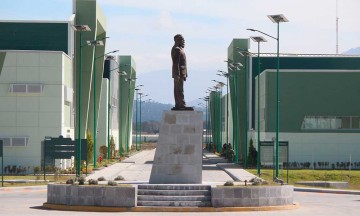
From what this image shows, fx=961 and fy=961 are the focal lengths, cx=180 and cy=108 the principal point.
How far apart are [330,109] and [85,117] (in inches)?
947

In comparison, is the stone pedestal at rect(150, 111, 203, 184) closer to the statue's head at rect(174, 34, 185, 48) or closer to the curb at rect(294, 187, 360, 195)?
the statue's head at rect(174, 34, 185, 48)

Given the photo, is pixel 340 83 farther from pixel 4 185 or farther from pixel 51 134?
pixel 4 185

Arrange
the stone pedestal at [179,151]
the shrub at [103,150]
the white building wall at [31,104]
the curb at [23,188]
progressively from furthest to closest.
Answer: the shrub at [103,150]
the white building wall at [31,104]
the curb at [23,188]
the stone pedestal at [179,151]

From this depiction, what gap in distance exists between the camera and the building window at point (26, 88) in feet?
252

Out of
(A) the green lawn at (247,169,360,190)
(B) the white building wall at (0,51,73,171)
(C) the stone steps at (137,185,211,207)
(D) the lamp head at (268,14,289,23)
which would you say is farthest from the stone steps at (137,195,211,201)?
(B) the white building wall at (0,51,73,171)

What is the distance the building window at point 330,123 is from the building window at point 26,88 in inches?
1126

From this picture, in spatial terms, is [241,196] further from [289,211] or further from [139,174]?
[139,174]

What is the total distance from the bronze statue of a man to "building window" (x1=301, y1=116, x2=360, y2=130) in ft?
168

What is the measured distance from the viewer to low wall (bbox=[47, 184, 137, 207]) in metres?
38.2

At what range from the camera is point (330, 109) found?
94125 mm

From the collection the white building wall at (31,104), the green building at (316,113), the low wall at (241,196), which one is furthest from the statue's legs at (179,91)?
the green building at (316,113)

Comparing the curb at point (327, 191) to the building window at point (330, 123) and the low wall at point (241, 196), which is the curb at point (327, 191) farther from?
the building window at point (330, 123)

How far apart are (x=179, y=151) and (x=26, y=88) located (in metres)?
36.6

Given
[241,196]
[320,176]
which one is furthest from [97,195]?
[320,176]
